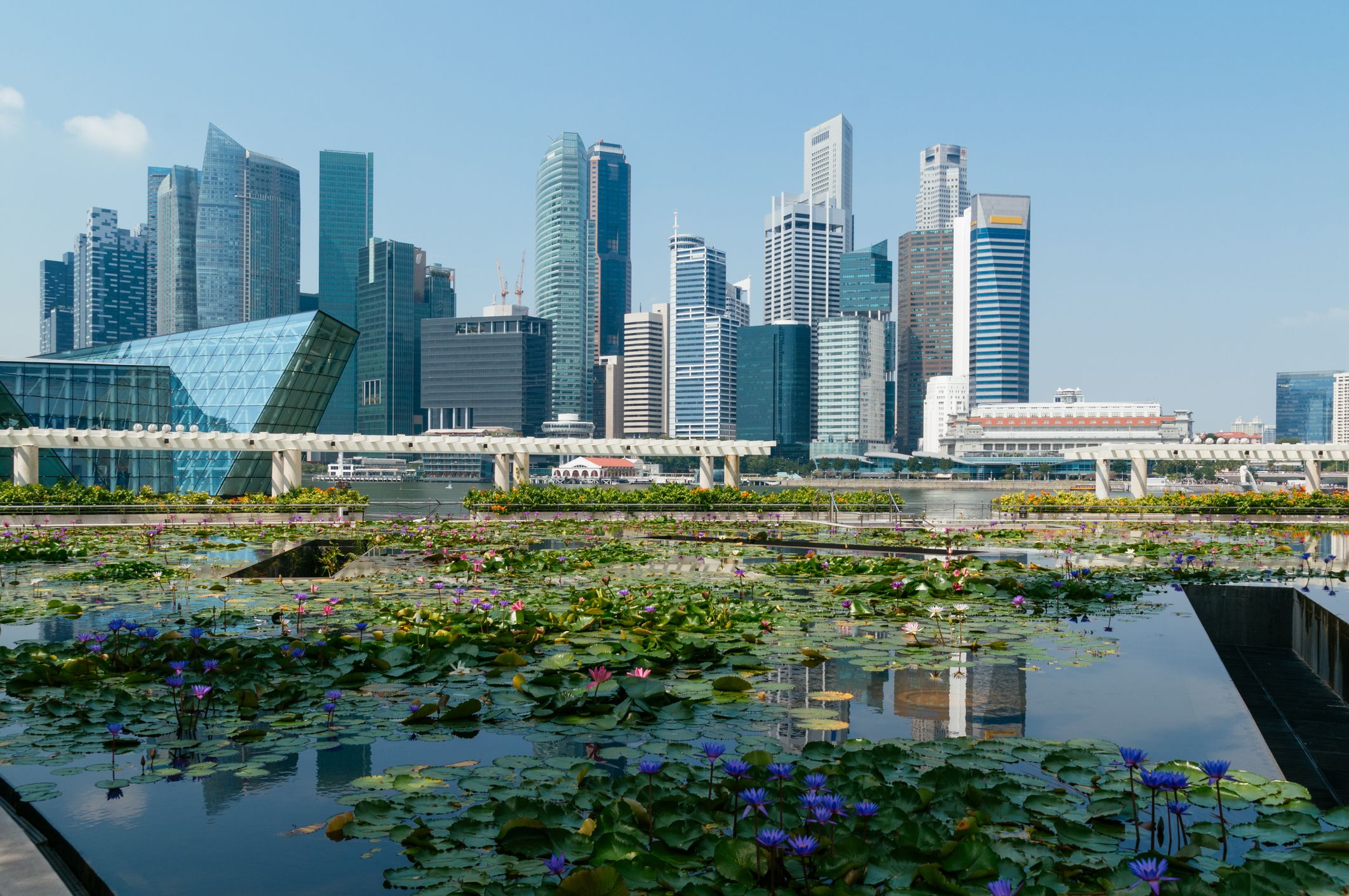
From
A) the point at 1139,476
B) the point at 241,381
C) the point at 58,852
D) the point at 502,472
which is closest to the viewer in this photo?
the point at 58,852

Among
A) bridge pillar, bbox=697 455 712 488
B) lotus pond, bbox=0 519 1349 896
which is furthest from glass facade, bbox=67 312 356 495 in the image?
lotus pond, bbox=0 519 1349 896

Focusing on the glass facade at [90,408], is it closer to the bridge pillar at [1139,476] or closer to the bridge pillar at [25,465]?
the bridge pillar at [25,465]

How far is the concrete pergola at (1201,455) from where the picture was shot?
42000 millimetres

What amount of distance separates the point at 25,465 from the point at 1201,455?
49830 mm

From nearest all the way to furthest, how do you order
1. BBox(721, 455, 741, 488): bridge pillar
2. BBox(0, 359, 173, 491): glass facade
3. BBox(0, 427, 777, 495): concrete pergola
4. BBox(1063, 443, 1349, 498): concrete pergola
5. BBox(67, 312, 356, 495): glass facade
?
BBox(0, 427, 777, 495): concrete pergola < BBox(721, 455, 741, 488): bridge pillar < BBox(1063, 443, 1349, 498): concrete pergola < BBox(0, 359, 173, 491): glass facade < BBox(67, 312, 356, 495): glass facade

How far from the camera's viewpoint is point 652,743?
216 inches

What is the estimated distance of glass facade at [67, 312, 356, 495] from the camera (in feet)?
170

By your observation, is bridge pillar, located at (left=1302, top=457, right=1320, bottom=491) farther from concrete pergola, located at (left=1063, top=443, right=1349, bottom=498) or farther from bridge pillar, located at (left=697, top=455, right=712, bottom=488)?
bridge pillar, located at (left=697, top=455, right=712, bottom=488)

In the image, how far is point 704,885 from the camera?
11.0 ft

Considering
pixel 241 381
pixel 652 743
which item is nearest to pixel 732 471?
pixel 241 381

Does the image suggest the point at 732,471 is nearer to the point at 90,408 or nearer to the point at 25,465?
the point at 25,465

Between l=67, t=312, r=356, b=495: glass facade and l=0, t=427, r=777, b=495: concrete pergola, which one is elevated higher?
l=67, t=312, r=356, b=495: glass facade

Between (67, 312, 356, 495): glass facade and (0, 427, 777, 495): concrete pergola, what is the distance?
1112cm

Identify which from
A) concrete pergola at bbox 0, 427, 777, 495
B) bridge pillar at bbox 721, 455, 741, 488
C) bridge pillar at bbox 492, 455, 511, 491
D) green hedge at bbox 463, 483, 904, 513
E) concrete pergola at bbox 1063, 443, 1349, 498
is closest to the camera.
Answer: green hedge at bbox 463, 483, 904, 513
